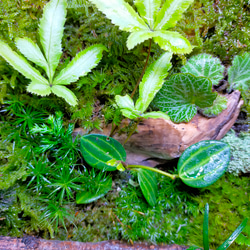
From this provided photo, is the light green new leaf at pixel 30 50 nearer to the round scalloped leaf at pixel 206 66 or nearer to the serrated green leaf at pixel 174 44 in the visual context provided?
Result: the serrated green leaf at pixel 174 44

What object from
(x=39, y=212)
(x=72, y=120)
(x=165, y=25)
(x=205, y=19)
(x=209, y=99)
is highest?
(x=205, y=19)

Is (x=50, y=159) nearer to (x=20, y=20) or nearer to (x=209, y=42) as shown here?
(x=20, y=20)

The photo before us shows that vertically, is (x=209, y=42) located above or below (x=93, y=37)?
above

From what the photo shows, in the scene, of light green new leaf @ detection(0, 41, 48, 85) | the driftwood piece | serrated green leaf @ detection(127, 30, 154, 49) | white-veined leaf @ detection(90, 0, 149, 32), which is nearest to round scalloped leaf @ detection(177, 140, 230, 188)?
the driftwood piece

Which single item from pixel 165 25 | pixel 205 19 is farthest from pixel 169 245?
pixel 205 19

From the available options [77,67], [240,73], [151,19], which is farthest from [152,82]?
[240,73]

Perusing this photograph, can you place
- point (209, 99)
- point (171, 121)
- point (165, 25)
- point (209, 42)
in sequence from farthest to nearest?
point (209, 42), point (171, 121), point (209, 99), point (165, 25)

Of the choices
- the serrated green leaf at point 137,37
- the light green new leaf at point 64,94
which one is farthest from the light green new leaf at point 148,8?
the light green new leaf at point 64,94

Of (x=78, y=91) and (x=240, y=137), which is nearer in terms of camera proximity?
(x=78, y=91)
